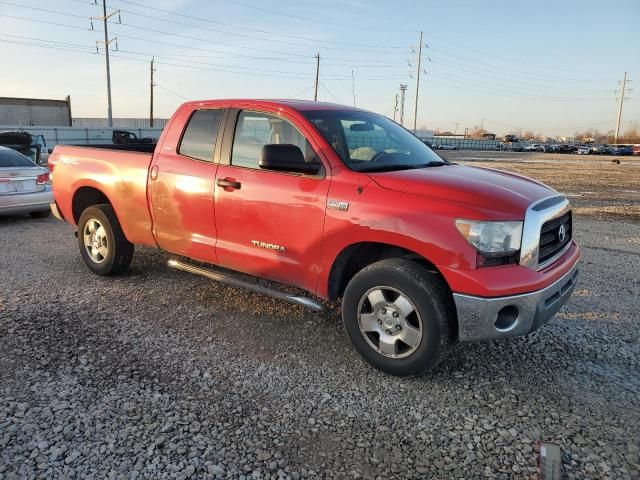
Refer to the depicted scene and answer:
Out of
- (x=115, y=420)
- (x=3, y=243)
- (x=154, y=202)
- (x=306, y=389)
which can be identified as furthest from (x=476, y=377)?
(x=3, y=243)

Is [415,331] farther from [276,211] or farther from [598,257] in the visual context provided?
[598,257]

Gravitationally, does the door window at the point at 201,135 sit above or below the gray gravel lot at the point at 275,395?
above

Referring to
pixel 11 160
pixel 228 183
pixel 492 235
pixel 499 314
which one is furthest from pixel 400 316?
pixel 11 160

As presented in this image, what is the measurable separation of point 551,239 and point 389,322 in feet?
4.31

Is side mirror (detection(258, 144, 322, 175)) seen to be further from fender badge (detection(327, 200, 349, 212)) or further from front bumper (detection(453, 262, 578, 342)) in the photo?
front bumper (detection(453, 262, 578, 342))

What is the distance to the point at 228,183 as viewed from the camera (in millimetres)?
4332

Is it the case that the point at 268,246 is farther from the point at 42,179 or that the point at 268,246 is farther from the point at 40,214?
the point at 40,214

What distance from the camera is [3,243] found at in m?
7.38

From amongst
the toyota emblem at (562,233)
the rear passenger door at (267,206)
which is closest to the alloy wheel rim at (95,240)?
the rear passenger door at (267,206)

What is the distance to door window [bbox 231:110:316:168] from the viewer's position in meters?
4.19

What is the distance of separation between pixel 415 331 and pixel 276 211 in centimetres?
142

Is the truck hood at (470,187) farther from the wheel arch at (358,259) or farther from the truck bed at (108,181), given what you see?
the truck bed at (108,181)

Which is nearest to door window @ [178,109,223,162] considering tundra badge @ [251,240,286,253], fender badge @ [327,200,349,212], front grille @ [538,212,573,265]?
tundra badge @ [251,240,286,253]

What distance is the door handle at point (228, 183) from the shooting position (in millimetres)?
4270
